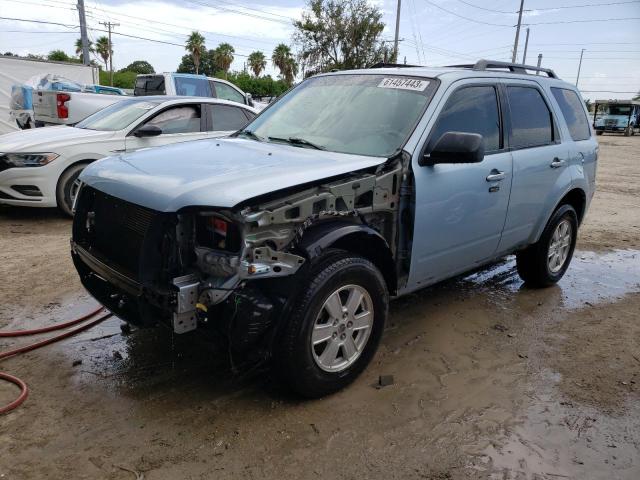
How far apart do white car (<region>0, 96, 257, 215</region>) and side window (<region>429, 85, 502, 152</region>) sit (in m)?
3.95

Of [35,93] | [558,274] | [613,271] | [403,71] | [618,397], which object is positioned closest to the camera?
[618,397]

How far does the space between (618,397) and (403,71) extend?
278 cm

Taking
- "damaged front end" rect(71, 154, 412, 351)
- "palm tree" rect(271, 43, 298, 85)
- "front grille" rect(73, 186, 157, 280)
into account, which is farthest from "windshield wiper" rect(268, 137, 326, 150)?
"palm tree" rect(271, 43, 298, 85)

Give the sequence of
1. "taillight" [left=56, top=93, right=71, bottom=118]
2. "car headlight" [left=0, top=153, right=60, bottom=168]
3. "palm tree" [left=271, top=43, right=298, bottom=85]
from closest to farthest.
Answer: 1. "car headlight" [left=0, top=153, right=60, bottom=168]
2. "taillight" [left=56, top=93, right=71, bottom=118]
3. "palm tree" [left=271, top=43, right=298, bottom=85]

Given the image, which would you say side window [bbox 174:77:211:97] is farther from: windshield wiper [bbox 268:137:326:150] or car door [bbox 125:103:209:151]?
windshield wiper [bbox 268:137:326:150]

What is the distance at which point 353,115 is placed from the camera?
3.80 metres

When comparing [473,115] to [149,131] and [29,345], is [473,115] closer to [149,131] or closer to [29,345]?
[29,345]

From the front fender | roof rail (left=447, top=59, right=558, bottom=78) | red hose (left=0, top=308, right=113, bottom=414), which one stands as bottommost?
red hose (left=0, top=308, right=113, bottom=414)

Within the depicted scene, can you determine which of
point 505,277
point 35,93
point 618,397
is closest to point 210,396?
point 618,397

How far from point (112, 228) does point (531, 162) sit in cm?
337

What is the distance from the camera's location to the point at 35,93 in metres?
11.0

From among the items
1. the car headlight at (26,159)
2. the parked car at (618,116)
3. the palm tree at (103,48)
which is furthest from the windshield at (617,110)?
the palm tree at (103,48)

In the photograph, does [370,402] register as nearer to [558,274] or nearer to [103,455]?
[103,455]

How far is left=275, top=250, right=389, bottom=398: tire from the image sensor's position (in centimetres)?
284
